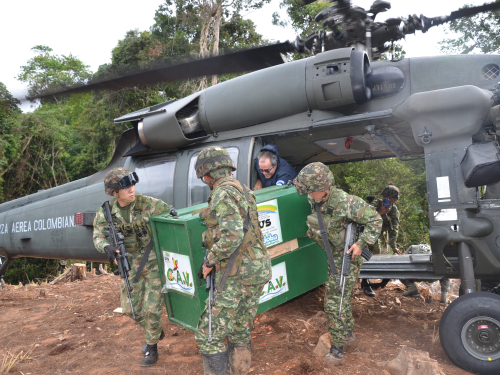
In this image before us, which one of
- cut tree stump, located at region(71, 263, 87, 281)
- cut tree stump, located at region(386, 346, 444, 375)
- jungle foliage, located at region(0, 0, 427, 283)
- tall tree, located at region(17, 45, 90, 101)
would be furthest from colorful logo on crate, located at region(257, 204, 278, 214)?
tall tree, located at region(17, 45, 90, 101)

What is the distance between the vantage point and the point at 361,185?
10672mm

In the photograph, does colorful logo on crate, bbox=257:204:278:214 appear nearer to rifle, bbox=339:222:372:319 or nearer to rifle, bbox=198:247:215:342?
rifle, bbox=339:222:372:319

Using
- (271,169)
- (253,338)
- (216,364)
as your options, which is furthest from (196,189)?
(216,364)

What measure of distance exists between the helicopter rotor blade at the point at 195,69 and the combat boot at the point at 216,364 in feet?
7.73

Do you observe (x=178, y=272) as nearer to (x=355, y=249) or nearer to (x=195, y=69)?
(x=355, y=249)

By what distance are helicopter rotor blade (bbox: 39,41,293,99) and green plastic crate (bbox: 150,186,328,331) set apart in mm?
1225

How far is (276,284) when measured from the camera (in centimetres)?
384

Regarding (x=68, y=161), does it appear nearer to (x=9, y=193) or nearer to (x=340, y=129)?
(x=9, y=193)

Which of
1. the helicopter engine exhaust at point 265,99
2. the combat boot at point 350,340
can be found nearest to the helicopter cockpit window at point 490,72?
the helicopter engine exhaust at point 265,99

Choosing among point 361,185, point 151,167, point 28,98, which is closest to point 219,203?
point 28,98

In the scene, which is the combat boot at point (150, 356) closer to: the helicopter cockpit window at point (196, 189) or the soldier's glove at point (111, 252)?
the soldier's glove at point (111, 252)

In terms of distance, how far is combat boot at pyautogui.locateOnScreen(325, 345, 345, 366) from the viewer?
138 inches

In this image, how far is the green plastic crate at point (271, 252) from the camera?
11.2 feet

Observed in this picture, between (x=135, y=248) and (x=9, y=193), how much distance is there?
19393 millimetres
